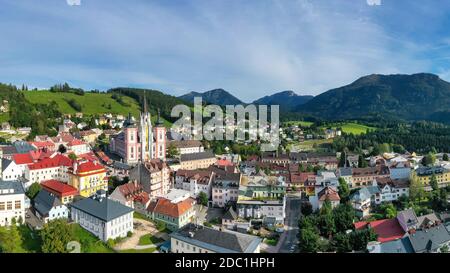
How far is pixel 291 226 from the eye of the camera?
37.2m

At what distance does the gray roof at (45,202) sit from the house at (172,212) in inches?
352

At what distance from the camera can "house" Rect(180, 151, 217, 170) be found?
55688mm

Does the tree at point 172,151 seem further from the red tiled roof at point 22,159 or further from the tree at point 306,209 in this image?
the tree at point 306,209

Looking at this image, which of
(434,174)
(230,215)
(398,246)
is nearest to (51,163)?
(230,215)

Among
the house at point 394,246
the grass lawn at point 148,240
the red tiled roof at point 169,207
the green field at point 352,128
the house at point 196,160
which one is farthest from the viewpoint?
the green field at point 352,128

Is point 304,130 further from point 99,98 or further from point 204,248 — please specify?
point 204,248

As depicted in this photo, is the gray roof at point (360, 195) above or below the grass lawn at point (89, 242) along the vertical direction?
above

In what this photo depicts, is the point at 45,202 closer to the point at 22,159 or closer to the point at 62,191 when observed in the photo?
the point at 62,191

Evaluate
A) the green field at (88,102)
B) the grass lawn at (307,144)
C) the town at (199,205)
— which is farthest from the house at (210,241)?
the green field at (88,102)

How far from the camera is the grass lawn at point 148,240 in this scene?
30.4 meters

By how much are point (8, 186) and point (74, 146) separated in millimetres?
27782

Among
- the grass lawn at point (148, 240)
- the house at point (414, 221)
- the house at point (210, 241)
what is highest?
the house at point (210, 241)

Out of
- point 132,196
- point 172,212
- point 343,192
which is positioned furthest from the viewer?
point 343,192

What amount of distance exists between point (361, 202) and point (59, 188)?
3340 cm
